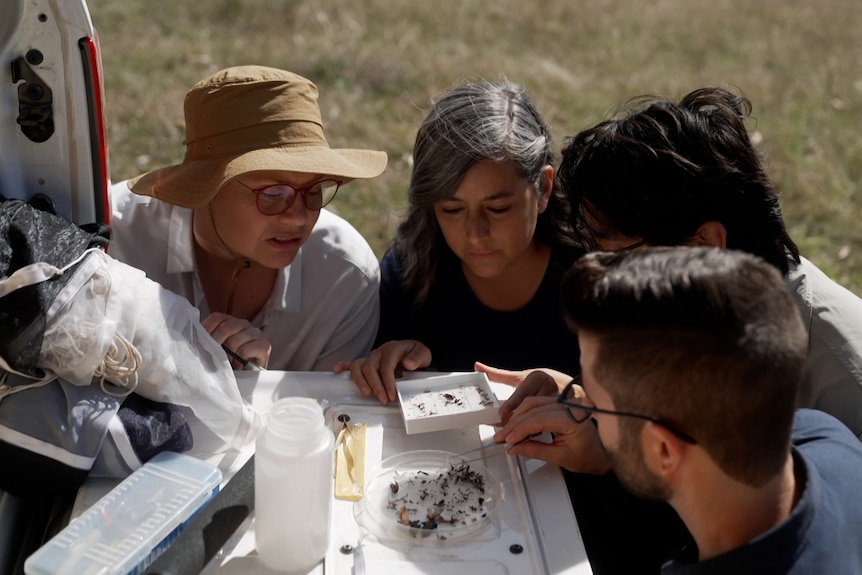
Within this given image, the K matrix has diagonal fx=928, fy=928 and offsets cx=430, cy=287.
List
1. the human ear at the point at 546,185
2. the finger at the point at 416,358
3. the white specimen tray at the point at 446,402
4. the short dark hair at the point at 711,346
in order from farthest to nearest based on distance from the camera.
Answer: the human ear at the point at 546,185 < the finger at the point at 416,358 < the white specimen tray at the point at 446,402 < the short dark hair at the point at 711,346

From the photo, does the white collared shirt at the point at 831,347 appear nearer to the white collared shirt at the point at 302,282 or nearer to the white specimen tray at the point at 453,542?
the white specimen tray at the point at 453,542

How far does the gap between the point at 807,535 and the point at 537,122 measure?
1395 mm

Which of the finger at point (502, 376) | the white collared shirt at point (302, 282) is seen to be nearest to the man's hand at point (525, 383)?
the finger at point (502, 376)

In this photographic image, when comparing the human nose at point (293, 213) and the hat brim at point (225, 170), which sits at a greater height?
the hat brim at point (225, 170)

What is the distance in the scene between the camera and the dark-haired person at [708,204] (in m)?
1.89

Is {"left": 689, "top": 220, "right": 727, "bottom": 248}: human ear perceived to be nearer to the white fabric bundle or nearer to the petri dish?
the petri dish

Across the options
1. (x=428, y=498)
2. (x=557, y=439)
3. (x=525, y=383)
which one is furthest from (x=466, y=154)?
(x=428, y=498)

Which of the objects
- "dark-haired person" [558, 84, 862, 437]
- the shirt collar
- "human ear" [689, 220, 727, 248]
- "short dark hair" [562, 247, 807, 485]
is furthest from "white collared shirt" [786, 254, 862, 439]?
the shirt collar

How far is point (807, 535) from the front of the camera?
122 centimetres

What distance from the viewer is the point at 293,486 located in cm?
132

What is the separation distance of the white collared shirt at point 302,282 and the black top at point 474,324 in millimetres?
120

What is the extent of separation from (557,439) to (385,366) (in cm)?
42

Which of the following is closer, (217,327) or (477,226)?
(217,327)

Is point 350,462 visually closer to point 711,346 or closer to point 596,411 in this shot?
point 596,411
